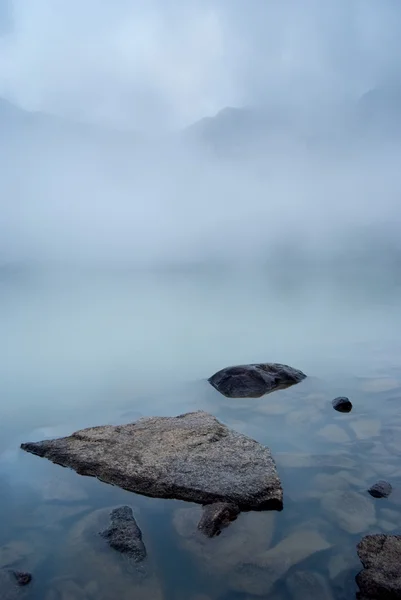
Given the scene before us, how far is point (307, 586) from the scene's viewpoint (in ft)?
17.0

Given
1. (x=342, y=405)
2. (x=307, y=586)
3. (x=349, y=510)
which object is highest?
(x=342, y=405)

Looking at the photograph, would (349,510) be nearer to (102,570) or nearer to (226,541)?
(226,541)

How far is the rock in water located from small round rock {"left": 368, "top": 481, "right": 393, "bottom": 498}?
5541 millimetres

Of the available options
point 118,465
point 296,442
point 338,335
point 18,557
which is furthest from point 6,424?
point 338,335

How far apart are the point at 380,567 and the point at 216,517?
216 cm

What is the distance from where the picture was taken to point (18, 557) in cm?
582

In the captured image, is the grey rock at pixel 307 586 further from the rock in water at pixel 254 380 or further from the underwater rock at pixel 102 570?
the rock in water at pixel 254 380

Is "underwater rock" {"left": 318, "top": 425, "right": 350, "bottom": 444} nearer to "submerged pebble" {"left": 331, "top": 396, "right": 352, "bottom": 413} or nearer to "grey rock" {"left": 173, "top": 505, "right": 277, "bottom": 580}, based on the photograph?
"submerged pebble" {"left": 331, "top": 396, "right": 352, "bottom": 413}

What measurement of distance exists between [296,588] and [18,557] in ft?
11.8

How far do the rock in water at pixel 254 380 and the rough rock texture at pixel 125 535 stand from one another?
669 centimetres

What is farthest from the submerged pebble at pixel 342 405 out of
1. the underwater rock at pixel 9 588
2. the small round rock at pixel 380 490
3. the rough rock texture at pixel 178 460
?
the underwater rock at pixel 9 588

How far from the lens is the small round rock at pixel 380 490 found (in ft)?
23.0

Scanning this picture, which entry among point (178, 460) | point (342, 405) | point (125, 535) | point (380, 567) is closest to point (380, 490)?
point (380, 567)

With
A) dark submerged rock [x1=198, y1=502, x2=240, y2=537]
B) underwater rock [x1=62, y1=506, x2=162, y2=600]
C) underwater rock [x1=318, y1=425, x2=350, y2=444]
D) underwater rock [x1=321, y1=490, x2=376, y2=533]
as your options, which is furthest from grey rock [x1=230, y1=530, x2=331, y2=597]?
underwater rock [x1=318, y1=425, x2=350, y2=444]
